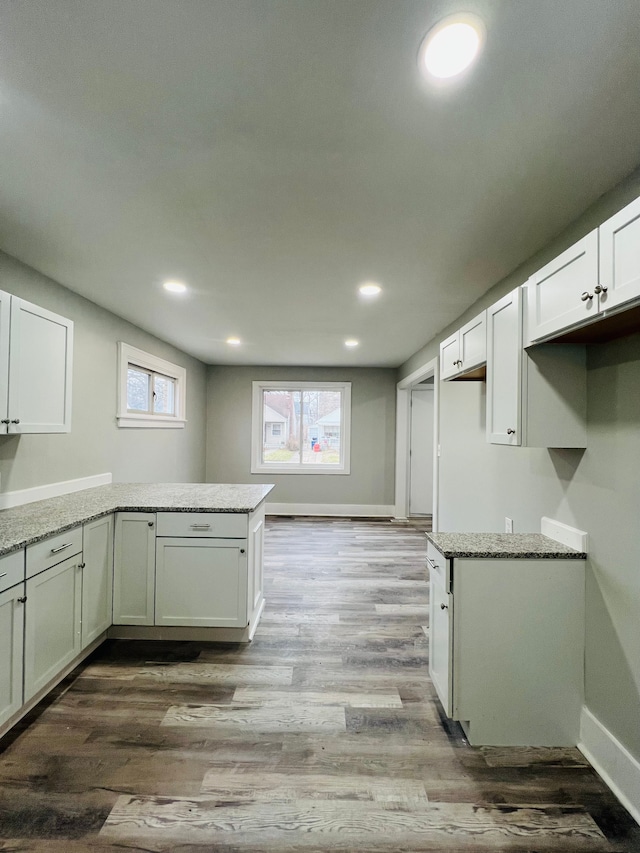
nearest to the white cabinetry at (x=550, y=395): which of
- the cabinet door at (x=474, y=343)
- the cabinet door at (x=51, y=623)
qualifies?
the cabinet door at (x=474, y=343)

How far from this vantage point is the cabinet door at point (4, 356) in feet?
6.63

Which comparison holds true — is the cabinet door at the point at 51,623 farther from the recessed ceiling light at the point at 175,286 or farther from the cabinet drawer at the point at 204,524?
the recessed ceiling light at the point at 175,286

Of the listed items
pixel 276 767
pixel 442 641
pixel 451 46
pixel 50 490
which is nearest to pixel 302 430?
pixel 50 490

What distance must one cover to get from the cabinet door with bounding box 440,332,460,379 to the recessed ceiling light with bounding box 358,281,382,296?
0.64 meters

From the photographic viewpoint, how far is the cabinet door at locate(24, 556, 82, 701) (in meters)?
1.85

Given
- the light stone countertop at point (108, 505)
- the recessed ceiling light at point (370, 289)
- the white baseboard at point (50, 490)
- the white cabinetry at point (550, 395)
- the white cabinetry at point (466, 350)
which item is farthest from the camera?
the recessed ceiling light at point (370, 289)

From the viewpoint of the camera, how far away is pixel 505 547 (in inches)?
74.0

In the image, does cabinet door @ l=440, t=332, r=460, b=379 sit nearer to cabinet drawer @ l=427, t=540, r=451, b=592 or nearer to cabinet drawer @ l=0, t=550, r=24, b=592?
cabinet drawer @ l=427, t=540, r=451, b=592

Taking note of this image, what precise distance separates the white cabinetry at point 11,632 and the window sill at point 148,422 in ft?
7.30

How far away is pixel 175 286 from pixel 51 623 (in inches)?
89.1

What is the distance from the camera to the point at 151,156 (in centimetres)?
151

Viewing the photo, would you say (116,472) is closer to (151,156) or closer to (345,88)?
(151,156)

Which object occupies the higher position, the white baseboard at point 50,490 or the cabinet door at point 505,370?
the cabinet door at point 505,370

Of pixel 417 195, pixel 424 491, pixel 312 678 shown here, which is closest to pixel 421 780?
pixel 312 678
